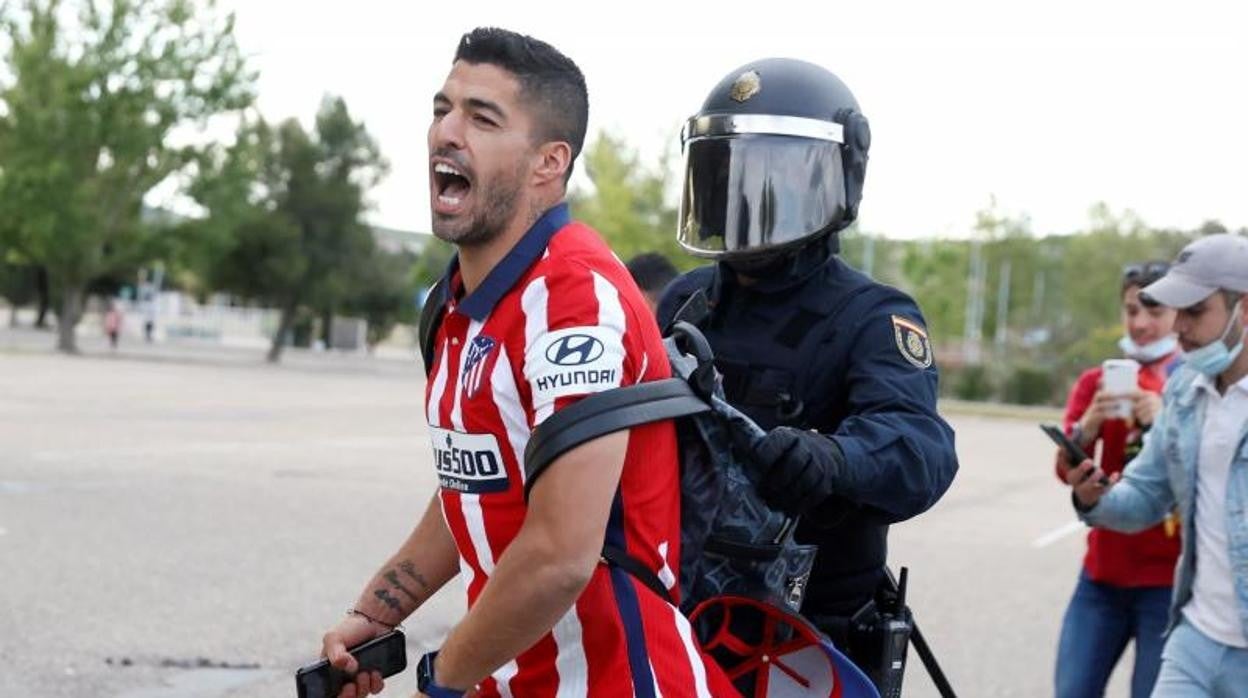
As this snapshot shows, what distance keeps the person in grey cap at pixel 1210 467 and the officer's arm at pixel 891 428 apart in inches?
60.9

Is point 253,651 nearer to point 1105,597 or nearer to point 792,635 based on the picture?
point 1105,597

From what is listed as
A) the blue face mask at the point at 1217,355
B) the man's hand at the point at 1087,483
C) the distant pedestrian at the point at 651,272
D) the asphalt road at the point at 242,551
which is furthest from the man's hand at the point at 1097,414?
the asphalt road at the point at 242,551

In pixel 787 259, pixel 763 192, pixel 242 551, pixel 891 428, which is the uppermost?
pixel 763 192

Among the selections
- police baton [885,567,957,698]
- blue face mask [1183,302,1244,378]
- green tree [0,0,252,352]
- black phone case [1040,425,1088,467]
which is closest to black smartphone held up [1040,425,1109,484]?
black phone case [1040,425,1088,467]

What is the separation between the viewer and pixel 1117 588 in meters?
5.11

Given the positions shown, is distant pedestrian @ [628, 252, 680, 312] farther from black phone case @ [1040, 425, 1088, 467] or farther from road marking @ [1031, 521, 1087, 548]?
road marking @ [1031, 521, 1087, 548]

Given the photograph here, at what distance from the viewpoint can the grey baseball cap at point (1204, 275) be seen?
3922 millimetres

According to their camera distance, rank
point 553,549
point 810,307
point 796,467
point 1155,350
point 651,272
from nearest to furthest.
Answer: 1. point 553,549
2. point 796,467
3. point 810,307
4. point 1155,350
5. point 651,272

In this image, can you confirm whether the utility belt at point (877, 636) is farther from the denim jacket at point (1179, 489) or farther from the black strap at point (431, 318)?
the denim jacket at point (1179, 489)

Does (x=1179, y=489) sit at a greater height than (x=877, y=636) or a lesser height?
greater

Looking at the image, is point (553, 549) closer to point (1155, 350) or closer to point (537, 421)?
point (537, 421)

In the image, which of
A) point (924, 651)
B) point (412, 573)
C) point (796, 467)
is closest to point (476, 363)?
point (796, 467)

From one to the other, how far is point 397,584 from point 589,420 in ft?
2.36

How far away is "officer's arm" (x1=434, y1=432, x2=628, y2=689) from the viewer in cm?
196
